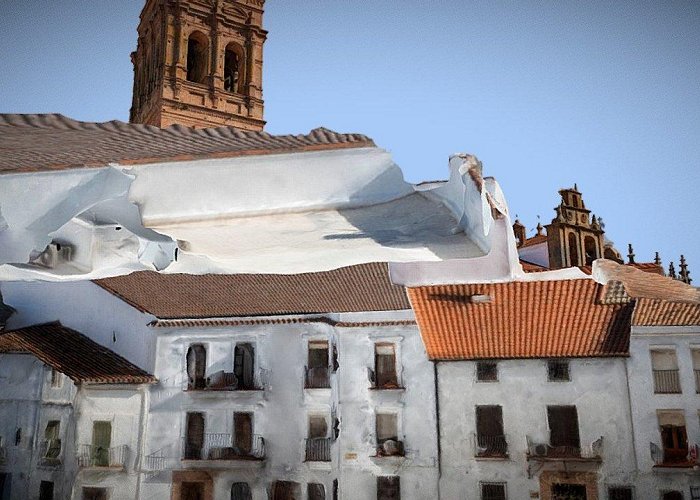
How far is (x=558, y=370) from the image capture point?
66.2ft

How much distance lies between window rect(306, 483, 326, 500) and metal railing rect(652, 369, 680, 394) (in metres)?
10.3

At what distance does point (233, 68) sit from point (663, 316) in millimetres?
25769

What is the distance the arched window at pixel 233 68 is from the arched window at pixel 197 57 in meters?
1.26

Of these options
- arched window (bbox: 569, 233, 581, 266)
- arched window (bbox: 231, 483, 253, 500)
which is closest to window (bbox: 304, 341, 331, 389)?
arched window (bbox: 231, 483, 253, 500)

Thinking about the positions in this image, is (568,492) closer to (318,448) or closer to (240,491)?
(318,448)

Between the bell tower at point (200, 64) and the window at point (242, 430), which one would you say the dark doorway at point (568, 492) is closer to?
the window at point (242, 430)

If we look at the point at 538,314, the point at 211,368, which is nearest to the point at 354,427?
the point at 211,368

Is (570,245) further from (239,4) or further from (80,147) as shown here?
Result: (80,147)

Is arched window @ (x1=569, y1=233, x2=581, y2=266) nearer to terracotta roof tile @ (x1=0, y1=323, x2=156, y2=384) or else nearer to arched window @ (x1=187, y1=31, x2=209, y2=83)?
terracotta roof tile @ (x1=0, y1=323, x2=156, y2=384)

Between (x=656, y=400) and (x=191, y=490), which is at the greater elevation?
(x=656, y=400)

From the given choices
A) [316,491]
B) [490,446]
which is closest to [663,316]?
[490,446]

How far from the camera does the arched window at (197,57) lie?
1367 inches

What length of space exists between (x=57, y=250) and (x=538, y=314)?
16.6 meters

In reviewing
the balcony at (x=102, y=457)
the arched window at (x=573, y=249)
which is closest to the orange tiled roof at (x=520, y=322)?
the arched window at (x=573, y=249)
